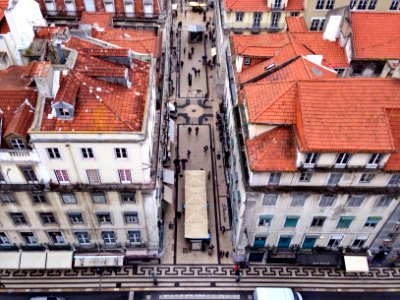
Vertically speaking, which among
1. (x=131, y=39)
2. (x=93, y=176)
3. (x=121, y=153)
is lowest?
(x=93, y=176)

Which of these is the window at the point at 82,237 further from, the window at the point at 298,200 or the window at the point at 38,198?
the window at the point at 298,200

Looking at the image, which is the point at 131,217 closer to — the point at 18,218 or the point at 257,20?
the point at 18,218

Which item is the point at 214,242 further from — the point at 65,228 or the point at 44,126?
the point at 44,126

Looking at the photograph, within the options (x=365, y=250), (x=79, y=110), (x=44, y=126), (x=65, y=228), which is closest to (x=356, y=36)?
(x=365, y=250)

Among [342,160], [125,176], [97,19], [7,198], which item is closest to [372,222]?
[342,160]

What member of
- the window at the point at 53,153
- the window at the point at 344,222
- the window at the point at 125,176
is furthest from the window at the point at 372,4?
the window at the point at 53,153

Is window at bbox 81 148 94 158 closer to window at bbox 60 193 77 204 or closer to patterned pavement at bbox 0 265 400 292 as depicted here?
window at bbox 60 193 77 204

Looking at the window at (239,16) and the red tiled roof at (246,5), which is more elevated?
the red tiled roof at (246,5)
